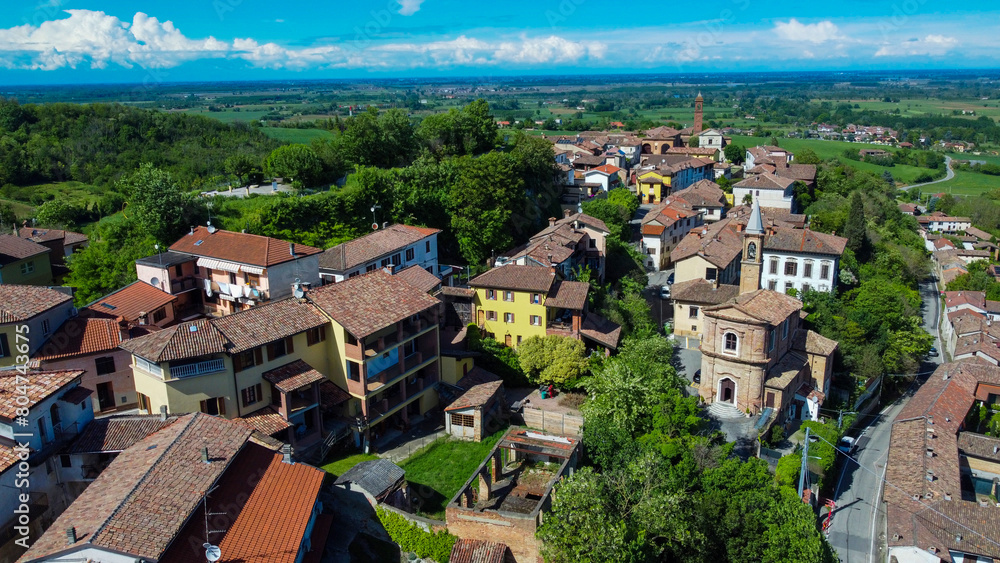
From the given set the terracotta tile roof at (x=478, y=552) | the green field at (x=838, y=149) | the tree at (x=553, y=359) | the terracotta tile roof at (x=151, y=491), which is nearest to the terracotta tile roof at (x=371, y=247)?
the tree at (x=553, y=359)

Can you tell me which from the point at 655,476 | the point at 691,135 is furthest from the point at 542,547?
the point at 691,135

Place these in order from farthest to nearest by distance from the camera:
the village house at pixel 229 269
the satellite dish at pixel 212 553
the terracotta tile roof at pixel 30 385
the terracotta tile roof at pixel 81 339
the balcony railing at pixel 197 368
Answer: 1. the village house at pixel 229 269
2. the terracotta tile roof at pixel 81 339
3. the balcony railing at pixel 197 368
4. the terracotta tile roof at pixel 30 385
5. the satellite dish at pixel 212 553

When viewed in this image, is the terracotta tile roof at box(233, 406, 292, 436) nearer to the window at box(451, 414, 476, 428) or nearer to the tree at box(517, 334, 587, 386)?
the window at box(451, 414, 476, 428)

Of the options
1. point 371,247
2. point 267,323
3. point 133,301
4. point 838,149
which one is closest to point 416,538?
point 267,323

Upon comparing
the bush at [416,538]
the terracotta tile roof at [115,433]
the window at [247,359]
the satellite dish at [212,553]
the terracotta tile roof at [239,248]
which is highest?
the terracotta tile roof at [239,248]

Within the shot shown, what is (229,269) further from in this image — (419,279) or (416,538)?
(416,538)

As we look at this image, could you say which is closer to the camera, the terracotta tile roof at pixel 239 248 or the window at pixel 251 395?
the window at pixel 251 395

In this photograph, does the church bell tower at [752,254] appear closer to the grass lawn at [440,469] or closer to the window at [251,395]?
the grass lawn at [440,469]
